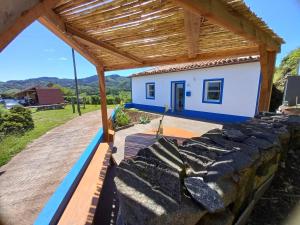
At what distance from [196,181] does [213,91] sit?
8933 millimetres

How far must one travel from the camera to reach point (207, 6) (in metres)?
1.42

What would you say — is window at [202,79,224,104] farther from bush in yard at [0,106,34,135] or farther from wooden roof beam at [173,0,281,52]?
bush in yard at [0,106,34,135]

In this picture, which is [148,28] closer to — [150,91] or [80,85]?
[150,91]

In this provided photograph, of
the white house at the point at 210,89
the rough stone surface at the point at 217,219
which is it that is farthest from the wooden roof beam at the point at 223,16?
the white house at the point at 210,89

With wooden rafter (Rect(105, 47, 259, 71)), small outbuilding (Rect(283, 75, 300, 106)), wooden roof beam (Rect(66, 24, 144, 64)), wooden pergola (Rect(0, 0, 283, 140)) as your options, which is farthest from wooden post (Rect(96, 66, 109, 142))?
small outbuilding (Rect(283, 75, 300, 106))

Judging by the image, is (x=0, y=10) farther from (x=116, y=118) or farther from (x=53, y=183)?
(x=116, y=118)

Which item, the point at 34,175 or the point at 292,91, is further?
the point at 292,91

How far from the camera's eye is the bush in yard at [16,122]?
11.0 metres

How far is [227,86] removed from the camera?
816 centimetres

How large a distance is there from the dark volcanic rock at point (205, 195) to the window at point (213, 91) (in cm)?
842

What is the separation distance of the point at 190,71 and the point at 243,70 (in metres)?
3.01

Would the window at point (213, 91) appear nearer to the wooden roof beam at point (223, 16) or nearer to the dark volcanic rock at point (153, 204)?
the wooden roof beam at point (223, 16)

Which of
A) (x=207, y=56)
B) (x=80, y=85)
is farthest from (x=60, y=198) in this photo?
(x=80, y=85)

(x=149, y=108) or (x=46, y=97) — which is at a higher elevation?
(x=149, y=108)
